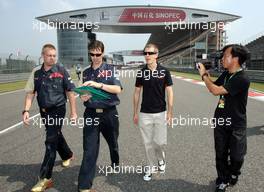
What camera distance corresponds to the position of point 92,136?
3836 mm

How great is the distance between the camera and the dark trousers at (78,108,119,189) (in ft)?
12.1

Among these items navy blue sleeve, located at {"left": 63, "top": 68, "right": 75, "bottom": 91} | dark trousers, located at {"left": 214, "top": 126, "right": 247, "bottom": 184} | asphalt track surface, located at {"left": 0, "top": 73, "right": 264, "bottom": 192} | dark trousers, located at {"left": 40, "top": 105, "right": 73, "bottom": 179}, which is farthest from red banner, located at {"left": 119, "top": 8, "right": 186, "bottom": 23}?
dark trousers, located at {"left": 214, "top": 126, "right": 247, "bottom": 184}

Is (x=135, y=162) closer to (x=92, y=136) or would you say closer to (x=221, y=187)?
(x=92, y=136)

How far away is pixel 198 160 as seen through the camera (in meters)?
4.80

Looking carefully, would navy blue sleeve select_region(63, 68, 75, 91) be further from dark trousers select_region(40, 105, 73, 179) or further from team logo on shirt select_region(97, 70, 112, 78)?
team logo on shirt select_region(97, 70, 112, 78)

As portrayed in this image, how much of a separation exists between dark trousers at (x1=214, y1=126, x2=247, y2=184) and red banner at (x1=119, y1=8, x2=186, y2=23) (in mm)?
57922

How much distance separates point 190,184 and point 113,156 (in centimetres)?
118

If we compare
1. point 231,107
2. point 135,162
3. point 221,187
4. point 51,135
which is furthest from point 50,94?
point 221,187

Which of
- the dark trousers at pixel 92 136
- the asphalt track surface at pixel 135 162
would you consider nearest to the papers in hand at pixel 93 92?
the dark trousers at pixel 92 136

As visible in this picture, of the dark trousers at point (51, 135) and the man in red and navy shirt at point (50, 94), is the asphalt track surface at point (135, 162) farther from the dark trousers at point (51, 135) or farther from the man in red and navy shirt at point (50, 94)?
the man in red and navy shirt at point (50, 94)

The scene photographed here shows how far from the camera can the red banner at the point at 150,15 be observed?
2356 inches

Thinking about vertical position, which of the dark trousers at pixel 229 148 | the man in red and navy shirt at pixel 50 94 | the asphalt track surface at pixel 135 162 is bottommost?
the asphalt track surface at pixel 135 162

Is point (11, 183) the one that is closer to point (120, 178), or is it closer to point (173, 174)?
point (120, 178)

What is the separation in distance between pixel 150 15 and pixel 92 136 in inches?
2341
